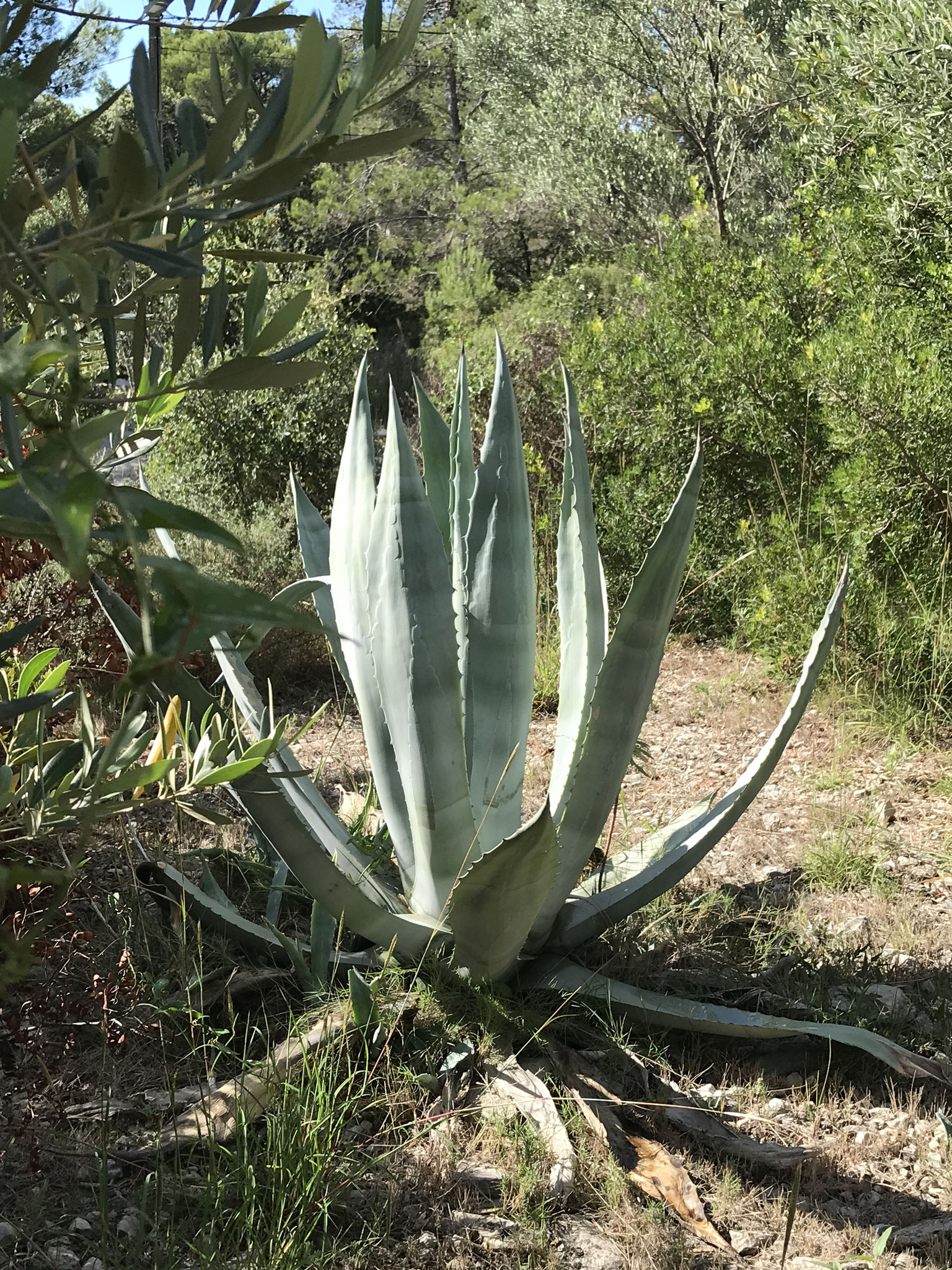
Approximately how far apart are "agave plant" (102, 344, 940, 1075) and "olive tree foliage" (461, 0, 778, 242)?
621cm

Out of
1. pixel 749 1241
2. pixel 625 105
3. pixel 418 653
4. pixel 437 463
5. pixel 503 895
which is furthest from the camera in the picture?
pixel 625 105

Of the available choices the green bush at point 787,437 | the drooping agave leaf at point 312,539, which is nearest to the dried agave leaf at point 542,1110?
the drooping agave leaf at point 312,539

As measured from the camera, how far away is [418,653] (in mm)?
1806

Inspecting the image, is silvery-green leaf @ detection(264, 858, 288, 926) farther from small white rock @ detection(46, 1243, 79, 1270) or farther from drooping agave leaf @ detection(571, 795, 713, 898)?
small white rock @ detection(46, 1243, 79, 1270)

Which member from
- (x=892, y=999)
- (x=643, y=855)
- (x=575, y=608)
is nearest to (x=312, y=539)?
(x=575, y=608)

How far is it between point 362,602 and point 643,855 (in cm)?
94

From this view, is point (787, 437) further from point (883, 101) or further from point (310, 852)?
point (310, 852)

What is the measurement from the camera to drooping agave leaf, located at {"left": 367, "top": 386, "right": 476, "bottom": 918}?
178 centimetres

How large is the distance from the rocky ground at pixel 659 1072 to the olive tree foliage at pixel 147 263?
1026 millimetres

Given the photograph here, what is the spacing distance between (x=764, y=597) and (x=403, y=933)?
2.81 metres

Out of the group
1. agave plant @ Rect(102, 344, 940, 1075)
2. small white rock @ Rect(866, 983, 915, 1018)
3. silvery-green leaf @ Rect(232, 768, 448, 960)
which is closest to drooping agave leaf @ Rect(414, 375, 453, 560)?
agave plant @ Rect(102, 344, 940, 1075)

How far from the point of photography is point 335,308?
30.1 feet

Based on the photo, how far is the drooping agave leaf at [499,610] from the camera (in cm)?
198

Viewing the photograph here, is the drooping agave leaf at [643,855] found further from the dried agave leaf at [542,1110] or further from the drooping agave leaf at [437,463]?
the drooping agave leaf at [437,463]
